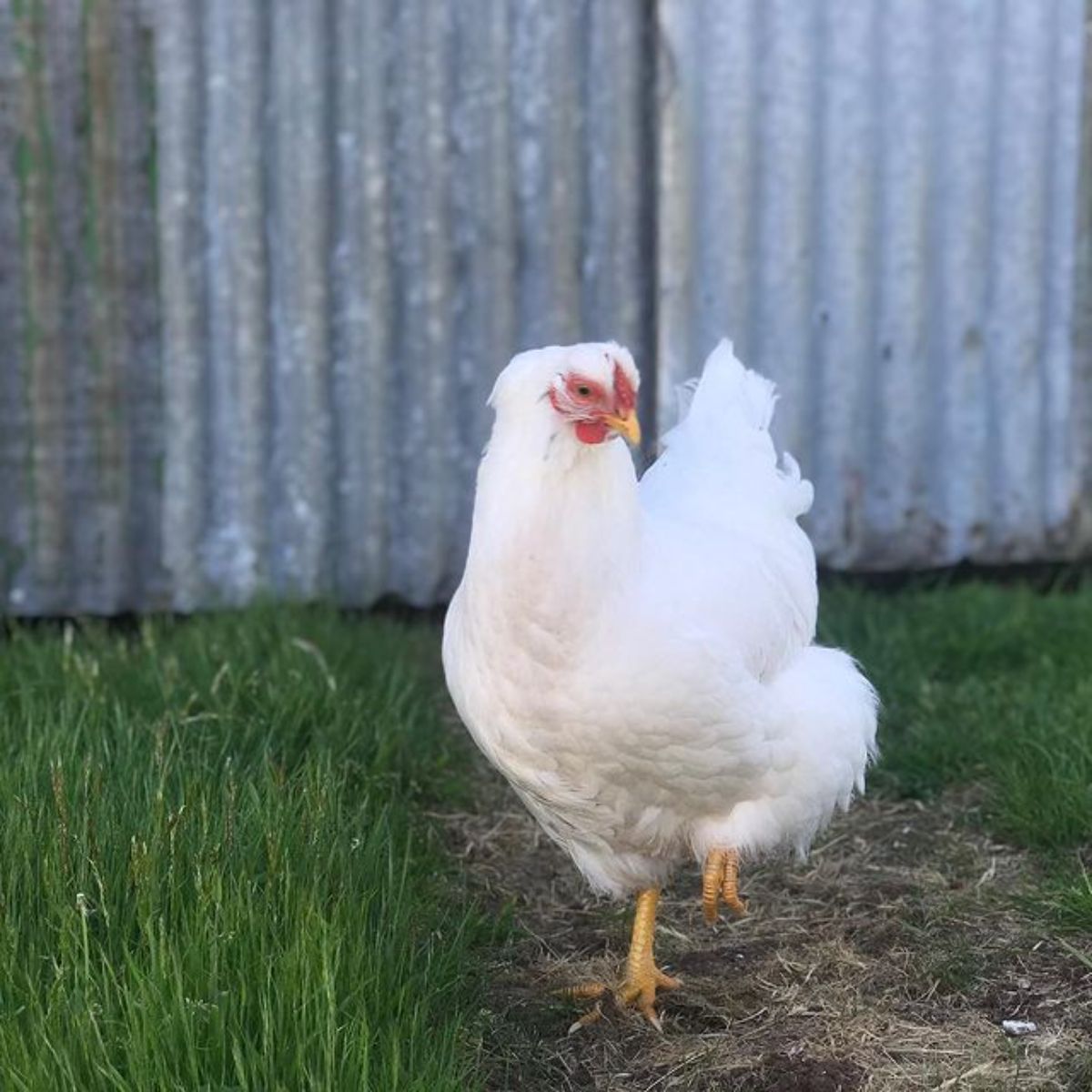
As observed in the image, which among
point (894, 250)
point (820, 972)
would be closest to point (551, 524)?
point (820, 972)

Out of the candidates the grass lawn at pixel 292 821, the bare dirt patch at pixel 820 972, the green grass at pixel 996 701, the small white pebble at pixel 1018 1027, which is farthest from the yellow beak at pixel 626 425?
the green grass at pixel 996 701

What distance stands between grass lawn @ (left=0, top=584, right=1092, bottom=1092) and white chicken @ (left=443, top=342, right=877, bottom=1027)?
14.6 inches

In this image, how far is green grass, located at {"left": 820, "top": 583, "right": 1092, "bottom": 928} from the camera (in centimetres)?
395

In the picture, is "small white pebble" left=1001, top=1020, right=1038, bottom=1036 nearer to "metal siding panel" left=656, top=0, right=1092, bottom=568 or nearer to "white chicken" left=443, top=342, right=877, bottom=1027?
"white chicken" left=443, top=342, right=877, bottom=1027

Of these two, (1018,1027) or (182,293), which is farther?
(182,293)

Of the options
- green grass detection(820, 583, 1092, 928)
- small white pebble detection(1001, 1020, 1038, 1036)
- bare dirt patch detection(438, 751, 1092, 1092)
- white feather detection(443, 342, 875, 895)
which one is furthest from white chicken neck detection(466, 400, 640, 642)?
green grass detection(820, 583, 1092, 928)

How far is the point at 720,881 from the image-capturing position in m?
3.37

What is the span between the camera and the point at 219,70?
5.52 m

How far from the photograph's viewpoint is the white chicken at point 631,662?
2.90m

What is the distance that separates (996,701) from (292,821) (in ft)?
7.92

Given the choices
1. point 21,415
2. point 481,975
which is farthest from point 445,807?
point 21,415

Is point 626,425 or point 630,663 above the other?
point 626,425

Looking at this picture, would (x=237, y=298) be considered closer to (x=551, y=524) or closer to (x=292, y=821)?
(x=292, y=821)

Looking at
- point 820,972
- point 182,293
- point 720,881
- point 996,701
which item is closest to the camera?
point 720,881
